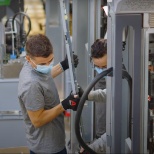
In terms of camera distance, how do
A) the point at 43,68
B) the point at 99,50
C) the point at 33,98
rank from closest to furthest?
the point at 33,98
the point at 43,68
the point at 99,50

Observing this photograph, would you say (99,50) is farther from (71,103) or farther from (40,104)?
(40,104)

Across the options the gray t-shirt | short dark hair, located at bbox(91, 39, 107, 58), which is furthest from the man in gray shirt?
short dark hair, located at bbox(91, 39, 107, 58)

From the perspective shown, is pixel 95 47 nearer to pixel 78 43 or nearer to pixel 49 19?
pixel 78 43

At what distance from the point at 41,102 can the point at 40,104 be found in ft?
0.05

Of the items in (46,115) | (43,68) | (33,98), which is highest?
(43,68)

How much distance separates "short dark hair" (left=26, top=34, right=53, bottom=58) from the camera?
2146 millimetres

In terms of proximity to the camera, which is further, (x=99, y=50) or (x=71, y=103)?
(x=99, y=50)

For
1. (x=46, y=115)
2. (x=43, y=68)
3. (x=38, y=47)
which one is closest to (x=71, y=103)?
(x=46, y=115)

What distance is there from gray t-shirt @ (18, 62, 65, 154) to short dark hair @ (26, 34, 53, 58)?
0.37 ft

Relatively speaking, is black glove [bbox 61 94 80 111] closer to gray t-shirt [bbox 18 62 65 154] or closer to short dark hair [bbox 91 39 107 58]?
gray t-shirt [bbox 18 62 65 154]

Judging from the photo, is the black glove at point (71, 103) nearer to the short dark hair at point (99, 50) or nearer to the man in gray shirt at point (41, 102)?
the man in gray shirt at point (41, 102)

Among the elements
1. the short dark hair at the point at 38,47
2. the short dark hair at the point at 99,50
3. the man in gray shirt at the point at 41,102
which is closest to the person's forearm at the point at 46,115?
the man in gray shirt at the point at 41,102

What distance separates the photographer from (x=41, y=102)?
2080mm

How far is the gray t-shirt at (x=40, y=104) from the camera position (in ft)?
6.79
